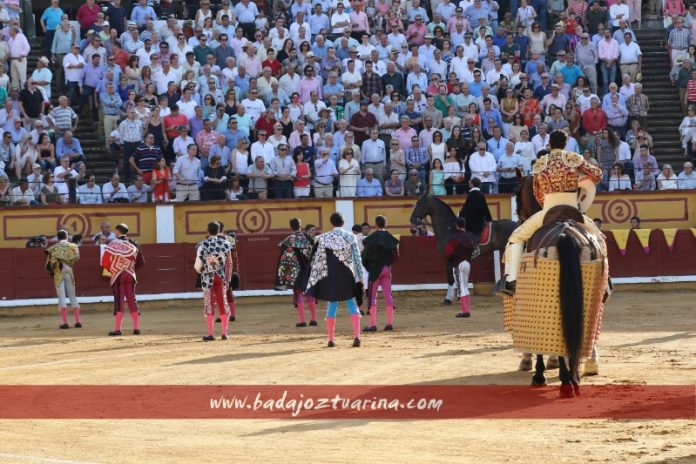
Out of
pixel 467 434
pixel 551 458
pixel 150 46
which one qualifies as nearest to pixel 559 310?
pixel 467 434

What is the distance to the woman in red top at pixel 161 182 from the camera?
2198cm

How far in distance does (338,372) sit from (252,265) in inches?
377

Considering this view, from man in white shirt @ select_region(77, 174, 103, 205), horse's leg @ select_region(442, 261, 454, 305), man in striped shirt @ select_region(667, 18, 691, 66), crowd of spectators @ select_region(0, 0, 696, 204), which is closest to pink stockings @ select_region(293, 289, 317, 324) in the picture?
horse's leg @ select_region(442, 261, 454, 305)

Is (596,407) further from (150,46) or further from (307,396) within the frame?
(150,46)

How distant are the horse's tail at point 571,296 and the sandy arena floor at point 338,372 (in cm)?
114

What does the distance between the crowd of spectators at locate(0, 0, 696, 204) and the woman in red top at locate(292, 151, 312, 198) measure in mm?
27

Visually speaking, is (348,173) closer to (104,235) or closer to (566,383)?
(104,235)

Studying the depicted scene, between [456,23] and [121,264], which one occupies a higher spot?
[456,23]

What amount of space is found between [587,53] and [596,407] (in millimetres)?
15552

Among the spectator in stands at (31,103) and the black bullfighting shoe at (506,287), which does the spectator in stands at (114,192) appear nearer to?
the spectator in stands at (31,103)

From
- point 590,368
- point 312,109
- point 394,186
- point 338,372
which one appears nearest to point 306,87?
point 312,109

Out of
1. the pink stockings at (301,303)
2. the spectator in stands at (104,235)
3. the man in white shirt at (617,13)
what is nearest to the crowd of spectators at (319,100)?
the man in white shirt at (617,13)

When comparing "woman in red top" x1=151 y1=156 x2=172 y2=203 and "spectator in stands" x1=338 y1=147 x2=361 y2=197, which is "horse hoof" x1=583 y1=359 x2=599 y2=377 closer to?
"spectator in stands" x1=338 y1=147 x2=361 y2=197

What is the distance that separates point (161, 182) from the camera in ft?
72.3
